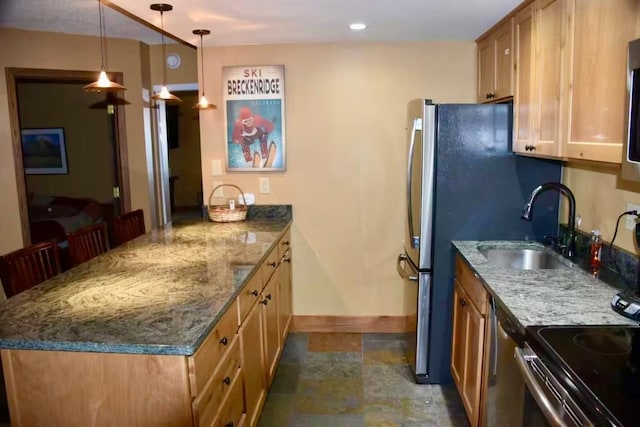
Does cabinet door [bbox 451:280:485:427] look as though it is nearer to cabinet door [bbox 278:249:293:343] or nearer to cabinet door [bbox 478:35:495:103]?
cabinet door [bbox 278:249:293:343]

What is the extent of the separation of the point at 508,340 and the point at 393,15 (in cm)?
186

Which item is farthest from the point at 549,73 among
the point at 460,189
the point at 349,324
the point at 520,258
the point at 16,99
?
the point at 16,99

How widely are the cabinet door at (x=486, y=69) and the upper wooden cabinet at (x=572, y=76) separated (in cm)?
44

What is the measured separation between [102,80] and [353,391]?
7.24 ft

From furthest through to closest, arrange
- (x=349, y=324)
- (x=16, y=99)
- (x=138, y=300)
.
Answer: (x=16, y=99)
(x=349, y=324)
(x=138, y=300)

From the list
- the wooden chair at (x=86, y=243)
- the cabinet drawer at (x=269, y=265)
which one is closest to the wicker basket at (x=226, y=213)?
the cabinet drawer at (x=269, y=265)

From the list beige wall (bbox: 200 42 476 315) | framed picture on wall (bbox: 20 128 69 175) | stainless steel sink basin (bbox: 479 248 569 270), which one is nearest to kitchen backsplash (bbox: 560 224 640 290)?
stainless steel sink basin (bbox: 479 248 569 270)

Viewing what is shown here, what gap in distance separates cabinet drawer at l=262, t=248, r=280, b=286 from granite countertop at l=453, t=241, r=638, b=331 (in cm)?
107

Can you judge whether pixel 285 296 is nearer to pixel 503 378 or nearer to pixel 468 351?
pixel 468 351

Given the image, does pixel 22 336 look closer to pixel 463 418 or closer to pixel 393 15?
pixel 463 418

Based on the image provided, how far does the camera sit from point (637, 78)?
1.40 metres

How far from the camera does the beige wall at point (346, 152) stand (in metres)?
3.45

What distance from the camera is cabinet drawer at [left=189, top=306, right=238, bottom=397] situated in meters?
1.48

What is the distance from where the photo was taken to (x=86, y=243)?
2.71 metres
